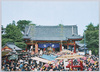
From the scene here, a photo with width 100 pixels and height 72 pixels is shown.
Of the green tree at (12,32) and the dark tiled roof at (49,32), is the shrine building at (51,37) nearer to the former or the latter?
the dark tiled roof at (49,32)

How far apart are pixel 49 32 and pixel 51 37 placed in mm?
934

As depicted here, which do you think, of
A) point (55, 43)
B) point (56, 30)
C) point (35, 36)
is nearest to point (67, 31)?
point (56, 30)

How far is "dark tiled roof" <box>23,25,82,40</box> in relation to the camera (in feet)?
42.5

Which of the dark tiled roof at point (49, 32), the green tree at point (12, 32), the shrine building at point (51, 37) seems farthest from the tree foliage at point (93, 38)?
the green tree at point (12, 32)

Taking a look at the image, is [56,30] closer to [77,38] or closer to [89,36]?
[77,38]

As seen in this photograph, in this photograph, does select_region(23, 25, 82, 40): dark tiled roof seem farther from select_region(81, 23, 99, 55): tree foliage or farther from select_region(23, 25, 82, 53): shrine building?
select_region(81, 23, 99, 55): tree foliage

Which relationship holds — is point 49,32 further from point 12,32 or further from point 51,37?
point 12,32

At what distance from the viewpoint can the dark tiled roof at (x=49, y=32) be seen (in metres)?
13.0

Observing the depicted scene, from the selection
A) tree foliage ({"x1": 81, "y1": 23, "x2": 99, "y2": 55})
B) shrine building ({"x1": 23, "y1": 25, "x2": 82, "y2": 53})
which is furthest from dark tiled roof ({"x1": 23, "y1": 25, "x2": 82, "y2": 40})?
tree foliage ({"x1": 81, "y1": 23, "x2": 99, "y2": 55})

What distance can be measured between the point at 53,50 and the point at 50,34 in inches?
72.4

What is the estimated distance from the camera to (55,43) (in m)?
12.8

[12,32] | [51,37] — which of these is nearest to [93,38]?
[51,37]

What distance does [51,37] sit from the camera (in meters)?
13.2

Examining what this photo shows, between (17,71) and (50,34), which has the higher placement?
(50,34)
